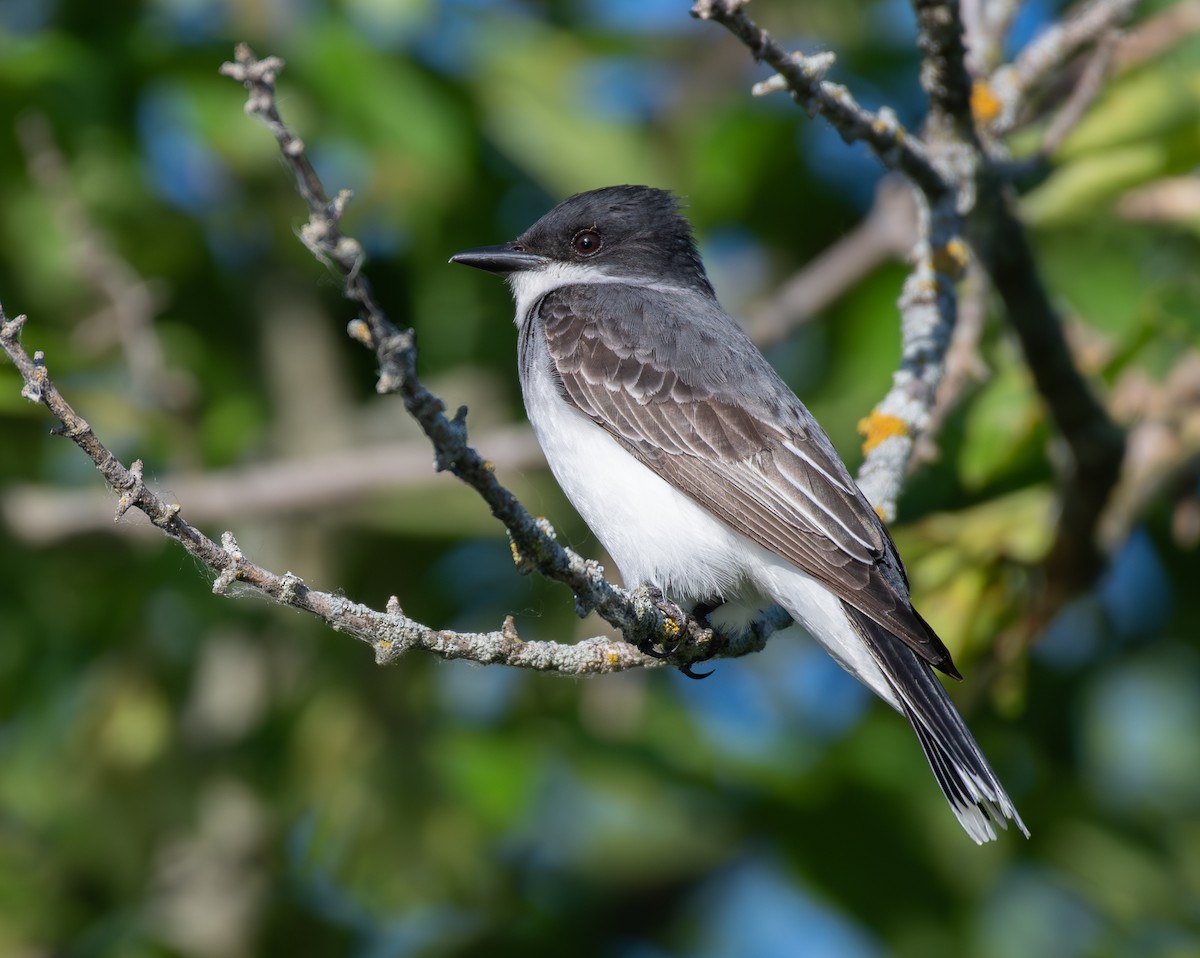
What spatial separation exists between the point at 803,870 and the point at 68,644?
114 inches

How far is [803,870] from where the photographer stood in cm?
525

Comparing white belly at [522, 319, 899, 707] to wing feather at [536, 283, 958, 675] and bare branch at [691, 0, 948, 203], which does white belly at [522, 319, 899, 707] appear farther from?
bare branch at [691, 0, 948, 203]

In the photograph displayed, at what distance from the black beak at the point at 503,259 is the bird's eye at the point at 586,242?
158mm

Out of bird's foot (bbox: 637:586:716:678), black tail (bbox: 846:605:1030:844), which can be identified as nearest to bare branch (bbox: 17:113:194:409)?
bird's foot (bbox: 637:586:716:678)

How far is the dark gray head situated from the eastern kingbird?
11.7 inches

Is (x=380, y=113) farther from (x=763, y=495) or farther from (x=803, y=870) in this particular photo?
(x=803, y=870)

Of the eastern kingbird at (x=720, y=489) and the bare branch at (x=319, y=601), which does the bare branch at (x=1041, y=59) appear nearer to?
the eastern kingbird at (x=720, y=489)

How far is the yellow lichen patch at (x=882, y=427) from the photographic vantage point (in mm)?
3924

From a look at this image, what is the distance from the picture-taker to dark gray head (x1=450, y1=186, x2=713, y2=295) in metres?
5.18

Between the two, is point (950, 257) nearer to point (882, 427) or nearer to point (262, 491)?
point (882, 427)

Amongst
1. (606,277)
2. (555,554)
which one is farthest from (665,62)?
(555,554)

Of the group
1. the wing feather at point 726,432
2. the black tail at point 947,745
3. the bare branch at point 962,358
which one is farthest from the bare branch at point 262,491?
the black tail at point 947,745

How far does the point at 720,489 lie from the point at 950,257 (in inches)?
37.3

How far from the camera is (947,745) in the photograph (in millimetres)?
3432
